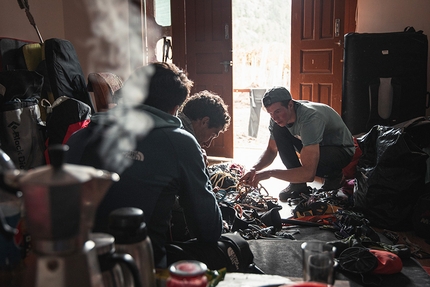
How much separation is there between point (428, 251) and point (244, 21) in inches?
281

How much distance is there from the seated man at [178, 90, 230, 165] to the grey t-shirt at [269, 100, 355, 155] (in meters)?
0.79

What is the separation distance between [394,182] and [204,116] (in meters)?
1.29

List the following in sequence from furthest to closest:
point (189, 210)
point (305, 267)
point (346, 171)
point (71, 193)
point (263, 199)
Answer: point (346, 171), point (263, 199), point (189, 210), point (305, 267), point (71, 193)

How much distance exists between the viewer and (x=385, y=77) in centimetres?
372

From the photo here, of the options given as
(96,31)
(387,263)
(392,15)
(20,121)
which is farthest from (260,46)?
(387,263)

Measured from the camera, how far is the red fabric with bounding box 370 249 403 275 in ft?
6.56

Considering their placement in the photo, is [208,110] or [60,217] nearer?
[60,217]

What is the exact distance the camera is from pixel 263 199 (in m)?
3.14

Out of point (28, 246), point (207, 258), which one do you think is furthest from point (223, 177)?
point (28, 246)

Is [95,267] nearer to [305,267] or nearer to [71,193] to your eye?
[71,193]

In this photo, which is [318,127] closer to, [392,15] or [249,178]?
[249,178]

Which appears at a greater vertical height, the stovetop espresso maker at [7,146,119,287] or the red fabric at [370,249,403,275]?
the stovetop espresso maker at [7,146,119,287]

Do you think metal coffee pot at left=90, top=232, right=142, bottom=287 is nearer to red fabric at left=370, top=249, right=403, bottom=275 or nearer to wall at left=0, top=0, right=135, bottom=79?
red fabric at left=370, top=249, right=403, bottom=275

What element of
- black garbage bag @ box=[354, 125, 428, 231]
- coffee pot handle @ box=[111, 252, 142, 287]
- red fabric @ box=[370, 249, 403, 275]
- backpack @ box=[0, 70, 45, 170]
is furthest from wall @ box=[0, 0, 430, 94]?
coffee pot handle @ box=[111, 252, 142, 287]
